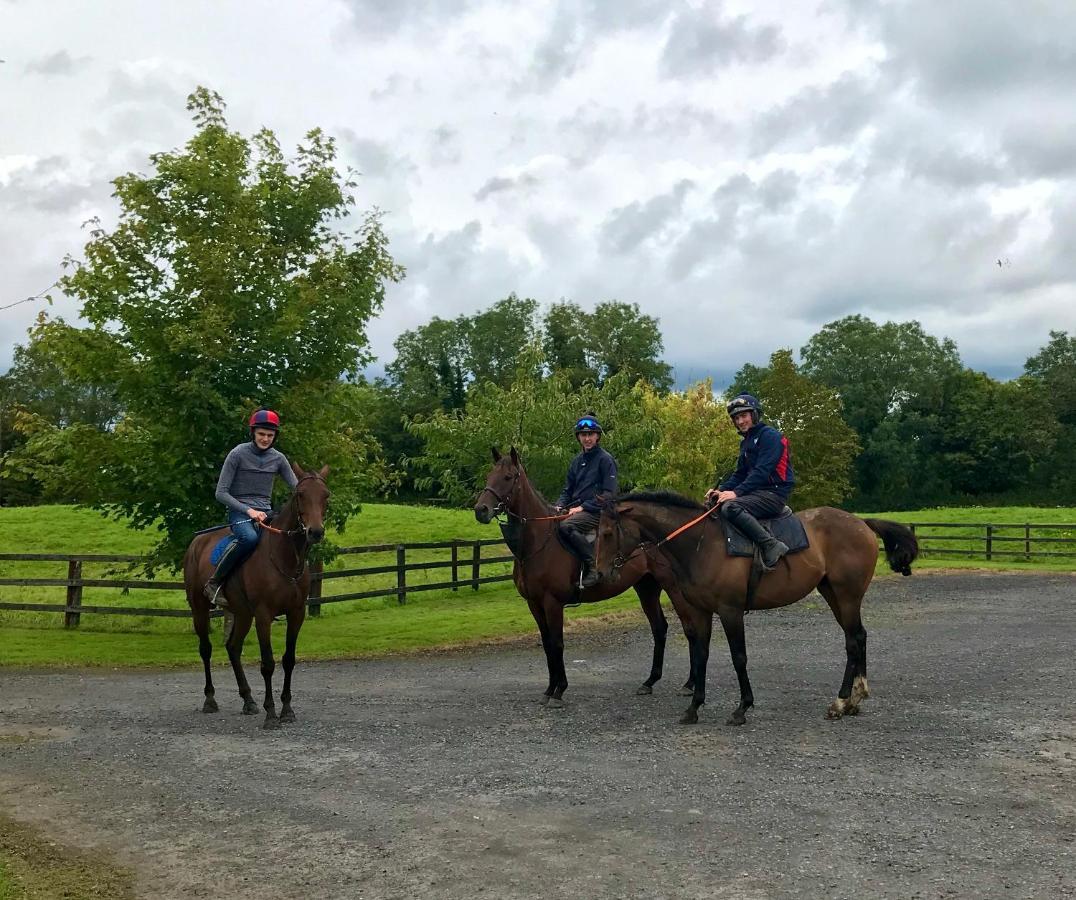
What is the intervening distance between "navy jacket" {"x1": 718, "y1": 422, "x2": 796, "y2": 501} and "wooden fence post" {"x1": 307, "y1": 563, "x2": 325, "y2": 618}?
10.1 m

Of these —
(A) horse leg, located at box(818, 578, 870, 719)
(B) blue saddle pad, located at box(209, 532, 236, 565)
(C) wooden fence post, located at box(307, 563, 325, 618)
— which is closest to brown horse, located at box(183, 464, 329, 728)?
(B) blue saddle pad, located at box(209, 532, 236, 565)

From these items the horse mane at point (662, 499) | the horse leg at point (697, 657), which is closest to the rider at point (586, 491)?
the horse mane at point (662, 499)

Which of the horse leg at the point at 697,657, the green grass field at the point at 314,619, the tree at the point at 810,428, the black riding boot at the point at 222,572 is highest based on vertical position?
the tree at the point at 810,428

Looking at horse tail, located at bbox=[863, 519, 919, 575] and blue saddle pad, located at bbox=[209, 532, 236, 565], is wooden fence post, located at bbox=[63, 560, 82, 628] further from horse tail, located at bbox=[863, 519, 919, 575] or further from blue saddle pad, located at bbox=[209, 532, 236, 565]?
horse tail, located at bbox=[863, 519, 919, 575]

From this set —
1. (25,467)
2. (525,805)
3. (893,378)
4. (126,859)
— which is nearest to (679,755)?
(525,805)

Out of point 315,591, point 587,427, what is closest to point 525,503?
point 587,427

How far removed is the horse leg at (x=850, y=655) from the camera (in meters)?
9.17

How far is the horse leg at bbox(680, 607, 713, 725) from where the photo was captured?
9.05m

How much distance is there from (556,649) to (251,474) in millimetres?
3799

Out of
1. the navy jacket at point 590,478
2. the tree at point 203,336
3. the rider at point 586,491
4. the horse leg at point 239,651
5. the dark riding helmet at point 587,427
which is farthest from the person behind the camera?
the tree at point 203,336

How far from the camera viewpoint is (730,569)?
930cm

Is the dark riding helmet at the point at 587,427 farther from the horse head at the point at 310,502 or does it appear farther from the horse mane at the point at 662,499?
the horse head at the point at 310,502

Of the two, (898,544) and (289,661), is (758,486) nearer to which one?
(898,544)

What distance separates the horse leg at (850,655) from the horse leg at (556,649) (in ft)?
9.13
